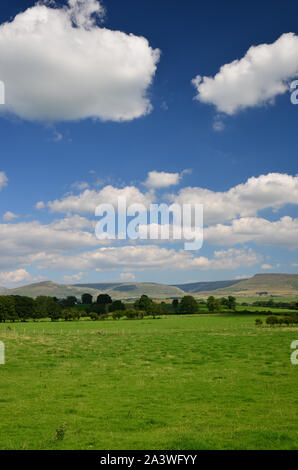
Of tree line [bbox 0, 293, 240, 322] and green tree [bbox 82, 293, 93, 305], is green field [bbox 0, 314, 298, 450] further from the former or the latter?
green tree [bbox 82, 293, 93, 305]

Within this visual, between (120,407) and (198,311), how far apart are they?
131 metres

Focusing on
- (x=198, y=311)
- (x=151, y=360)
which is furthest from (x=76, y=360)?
(x=198, y=311)

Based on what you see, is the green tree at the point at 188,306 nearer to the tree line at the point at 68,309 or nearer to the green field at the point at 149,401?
the tree line at the point at 68,309

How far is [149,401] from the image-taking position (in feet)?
67.5

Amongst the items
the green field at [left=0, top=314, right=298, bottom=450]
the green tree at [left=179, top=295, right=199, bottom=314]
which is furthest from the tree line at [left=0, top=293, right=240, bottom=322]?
the green field at [left=0, top=314, right=298, bottom=450]

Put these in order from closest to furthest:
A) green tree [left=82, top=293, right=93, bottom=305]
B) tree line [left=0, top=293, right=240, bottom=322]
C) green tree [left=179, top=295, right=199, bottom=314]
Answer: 1. tree line [left=0, top=293, right=240, bottom=322]
2. green tree [left=179, top=295, right=199, bottom=314]
3. green tree [left=82, top=293, right=93, bottom=305]

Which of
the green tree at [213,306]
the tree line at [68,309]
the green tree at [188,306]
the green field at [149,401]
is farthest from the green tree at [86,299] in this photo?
the green field at [149,401]

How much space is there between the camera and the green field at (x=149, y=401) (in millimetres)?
14406

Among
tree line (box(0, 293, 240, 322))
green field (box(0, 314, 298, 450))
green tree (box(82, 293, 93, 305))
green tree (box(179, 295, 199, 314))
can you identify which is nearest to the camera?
green field (box(0, 314, 298, 450))

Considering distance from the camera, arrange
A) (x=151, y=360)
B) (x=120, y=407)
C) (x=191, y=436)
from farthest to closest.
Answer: (x=151, y=360) < (x=120, y=407) < (x=191, y=436)

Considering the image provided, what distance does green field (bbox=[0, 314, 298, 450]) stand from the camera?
14406 millimetres

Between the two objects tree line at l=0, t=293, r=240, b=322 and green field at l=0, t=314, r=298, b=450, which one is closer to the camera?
green field at l=0, t=314, r=298, b=450
